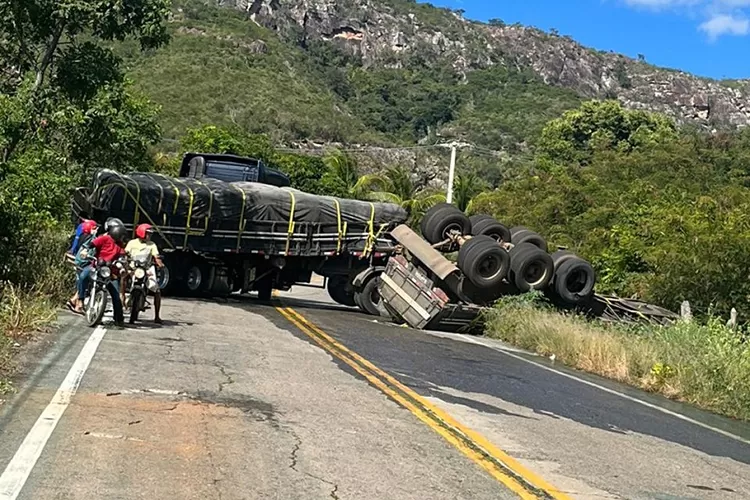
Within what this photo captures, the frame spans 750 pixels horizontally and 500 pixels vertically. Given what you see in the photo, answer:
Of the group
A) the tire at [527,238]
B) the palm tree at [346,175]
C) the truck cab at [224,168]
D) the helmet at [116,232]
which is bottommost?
the helmet at [116,232]

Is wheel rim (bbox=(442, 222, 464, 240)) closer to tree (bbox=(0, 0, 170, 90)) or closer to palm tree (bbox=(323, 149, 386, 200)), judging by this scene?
tree (bbox=(0, 0, 170, 90))

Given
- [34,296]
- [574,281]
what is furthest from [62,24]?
[574,281]

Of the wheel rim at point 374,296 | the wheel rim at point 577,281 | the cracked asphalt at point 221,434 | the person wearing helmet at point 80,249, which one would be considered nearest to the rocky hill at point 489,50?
the wheel rim at point 374,296

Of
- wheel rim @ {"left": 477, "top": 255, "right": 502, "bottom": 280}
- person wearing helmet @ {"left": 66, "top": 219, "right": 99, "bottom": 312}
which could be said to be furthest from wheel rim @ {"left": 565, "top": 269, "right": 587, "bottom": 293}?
person wearing helmet @ {"left": 66, "top": 219, "right": 99, "bottom": 312}

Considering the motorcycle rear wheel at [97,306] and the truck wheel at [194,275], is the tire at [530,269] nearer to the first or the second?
the truck wheel at [194,275]

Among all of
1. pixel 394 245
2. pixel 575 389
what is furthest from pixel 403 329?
pixel 575 389

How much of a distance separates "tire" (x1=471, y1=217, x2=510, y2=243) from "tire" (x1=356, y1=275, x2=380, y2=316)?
2711 mm

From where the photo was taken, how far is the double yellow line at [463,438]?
697 cm

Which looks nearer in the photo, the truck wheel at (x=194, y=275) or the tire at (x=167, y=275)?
the tire at (x=167, y=275)

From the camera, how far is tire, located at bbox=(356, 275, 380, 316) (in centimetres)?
2334

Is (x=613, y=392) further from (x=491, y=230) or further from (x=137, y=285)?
(x=491, y=230)

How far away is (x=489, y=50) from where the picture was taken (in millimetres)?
145500

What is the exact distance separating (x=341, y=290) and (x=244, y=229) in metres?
3.82

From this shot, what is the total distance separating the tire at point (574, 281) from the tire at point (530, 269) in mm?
272
